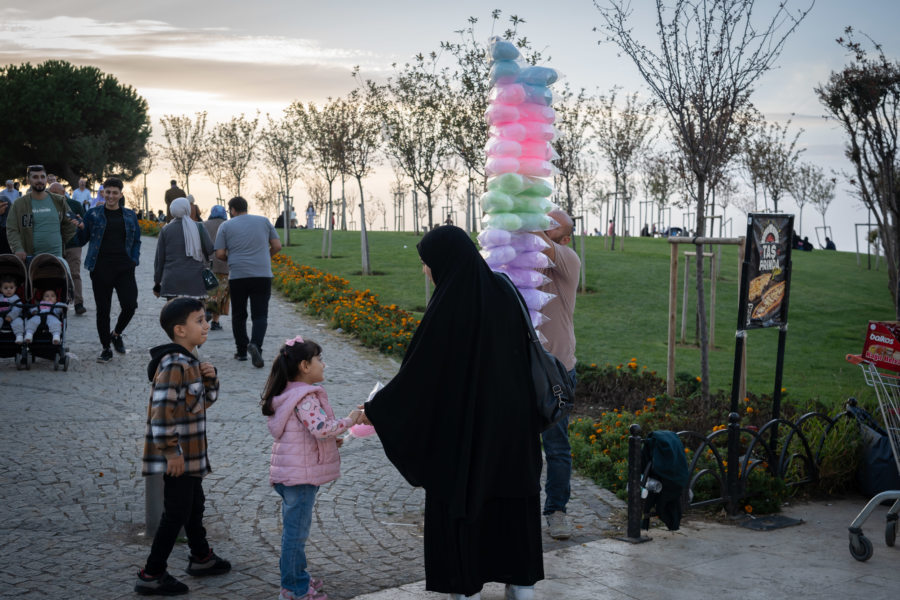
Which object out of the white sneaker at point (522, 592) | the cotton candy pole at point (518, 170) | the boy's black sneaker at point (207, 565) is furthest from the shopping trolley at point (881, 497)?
the boy's black sneaker at point (207, 565)

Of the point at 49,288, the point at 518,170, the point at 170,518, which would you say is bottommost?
the point at 170,518

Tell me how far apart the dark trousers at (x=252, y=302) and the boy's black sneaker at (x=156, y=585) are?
6.81 m

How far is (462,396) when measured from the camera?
4238 mm

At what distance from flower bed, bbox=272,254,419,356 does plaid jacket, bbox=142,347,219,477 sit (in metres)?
8.40

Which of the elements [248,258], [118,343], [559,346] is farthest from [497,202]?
[118,343]

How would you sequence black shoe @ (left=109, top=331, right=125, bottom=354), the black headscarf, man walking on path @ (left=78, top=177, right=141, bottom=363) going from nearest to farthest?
1. the black headscarf
2. man walking on path @ (left=78, top=177, right=141, bottom=363)
3. black shoe @ (left=109, top=331, right=125, bottom=354)

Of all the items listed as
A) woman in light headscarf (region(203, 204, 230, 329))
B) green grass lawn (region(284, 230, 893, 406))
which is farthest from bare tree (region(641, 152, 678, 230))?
woman in light headscarf (region(203, 204, 230, 329))

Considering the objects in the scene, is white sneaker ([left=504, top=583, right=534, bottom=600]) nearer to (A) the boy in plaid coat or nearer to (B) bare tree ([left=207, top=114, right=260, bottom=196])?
(A) the boy in plaid coat

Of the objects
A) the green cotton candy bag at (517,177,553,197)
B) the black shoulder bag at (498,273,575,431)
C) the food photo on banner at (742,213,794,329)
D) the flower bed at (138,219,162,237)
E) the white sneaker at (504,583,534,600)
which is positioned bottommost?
the white sneaker at (504,583,534,600)

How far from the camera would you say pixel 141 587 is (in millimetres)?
4750

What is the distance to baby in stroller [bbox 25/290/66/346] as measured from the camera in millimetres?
10930

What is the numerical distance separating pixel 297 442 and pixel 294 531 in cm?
48

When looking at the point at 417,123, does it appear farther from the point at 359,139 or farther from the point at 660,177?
the point at 660,177

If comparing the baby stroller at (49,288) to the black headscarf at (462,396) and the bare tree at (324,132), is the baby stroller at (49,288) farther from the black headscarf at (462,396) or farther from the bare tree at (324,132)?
the bare tree at (324,132)
